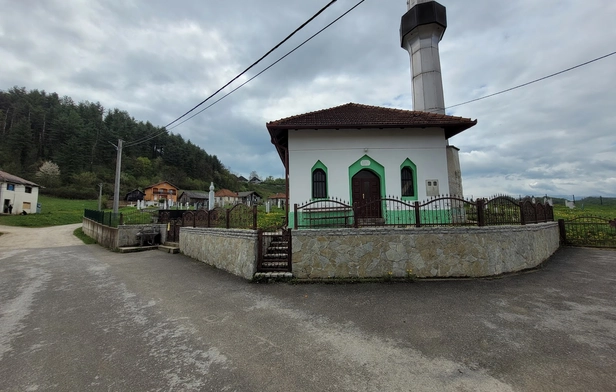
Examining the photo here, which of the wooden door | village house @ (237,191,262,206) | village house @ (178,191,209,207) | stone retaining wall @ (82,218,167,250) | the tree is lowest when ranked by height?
stone retaining wall @ (82,218,167,250)

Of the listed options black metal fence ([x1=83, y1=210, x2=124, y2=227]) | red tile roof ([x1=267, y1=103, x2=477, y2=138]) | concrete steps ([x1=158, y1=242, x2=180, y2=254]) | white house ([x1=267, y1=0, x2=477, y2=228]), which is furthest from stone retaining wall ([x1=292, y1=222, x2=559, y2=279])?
black metal fence ([x1=83, y1=210, x2=124, y2=227])

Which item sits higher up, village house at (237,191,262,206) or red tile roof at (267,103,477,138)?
village house at (237,191,262,206)

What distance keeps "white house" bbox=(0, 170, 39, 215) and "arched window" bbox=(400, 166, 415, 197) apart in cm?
4599

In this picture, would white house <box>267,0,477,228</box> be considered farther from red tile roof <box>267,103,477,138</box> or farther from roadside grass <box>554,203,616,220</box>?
roadside grass <box>554,203,616,220</box>

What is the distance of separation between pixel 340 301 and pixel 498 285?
3918 millimetres

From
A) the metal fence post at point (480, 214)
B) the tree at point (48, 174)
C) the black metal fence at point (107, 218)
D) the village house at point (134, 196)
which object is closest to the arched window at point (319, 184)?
the metal fence post at point (480, 214)

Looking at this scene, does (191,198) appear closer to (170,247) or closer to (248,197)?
(248,197)

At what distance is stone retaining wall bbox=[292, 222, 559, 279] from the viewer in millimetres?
6668

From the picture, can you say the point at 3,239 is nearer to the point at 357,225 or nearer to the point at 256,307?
the point at 256,307

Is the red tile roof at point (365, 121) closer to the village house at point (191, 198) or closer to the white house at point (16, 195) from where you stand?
the white house at point (16, 195)

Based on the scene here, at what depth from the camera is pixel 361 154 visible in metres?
11.6

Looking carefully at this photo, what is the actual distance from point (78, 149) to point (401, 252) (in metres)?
79.1

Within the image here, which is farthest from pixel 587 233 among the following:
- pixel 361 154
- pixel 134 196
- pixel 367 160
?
pixel 134 196

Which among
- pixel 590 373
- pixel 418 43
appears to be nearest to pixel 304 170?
pixel 590 373
